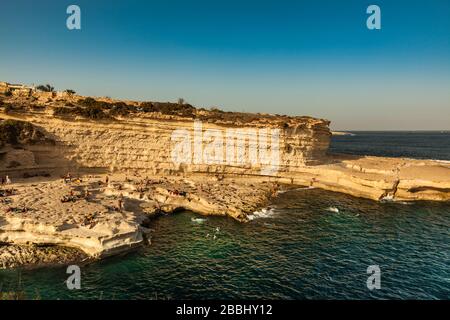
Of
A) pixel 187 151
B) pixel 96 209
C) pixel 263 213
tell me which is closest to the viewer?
pixel 96 209

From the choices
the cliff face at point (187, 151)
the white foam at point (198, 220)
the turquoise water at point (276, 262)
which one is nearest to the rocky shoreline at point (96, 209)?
the turquoise water at point (276, 262)

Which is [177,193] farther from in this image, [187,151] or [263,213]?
[187,151]

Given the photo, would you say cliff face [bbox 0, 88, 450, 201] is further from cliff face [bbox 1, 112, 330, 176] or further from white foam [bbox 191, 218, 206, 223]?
white foam [bbox 191, 218, 206, 223]

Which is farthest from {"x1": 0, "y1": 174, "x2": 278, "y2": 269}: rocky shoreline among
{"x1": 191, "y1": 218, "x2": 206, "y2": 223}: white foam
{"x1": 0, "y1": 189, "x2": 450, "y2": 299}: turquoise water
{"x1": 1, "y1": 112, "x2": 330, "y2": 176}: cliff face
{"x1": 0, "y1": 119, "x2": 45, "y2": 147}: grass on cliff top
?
{"x1": 0, "y1": 119, "x2": 45, "y2": 147}: grass on cliff top

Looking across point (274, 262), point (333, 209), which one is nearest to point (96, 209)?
point (274, 262)

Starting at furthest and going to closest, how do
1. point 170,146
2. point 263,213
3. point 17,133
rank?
point 170,146, point 17,133, point 263,213

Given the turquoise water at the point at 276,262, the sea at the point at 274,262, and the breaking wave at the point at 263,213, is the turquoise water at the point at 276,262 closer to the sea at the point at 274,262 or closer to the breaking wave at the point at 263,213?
the sea at the point at 274,262

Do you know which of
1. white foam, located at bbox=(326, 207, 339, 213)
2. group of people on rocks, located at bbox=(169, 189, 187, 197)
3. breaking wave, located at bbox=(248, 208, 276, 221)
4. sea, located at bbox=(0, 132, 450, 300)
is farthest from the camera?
group of people on rocks, located at bbox=(169, 189, 187, 197)
